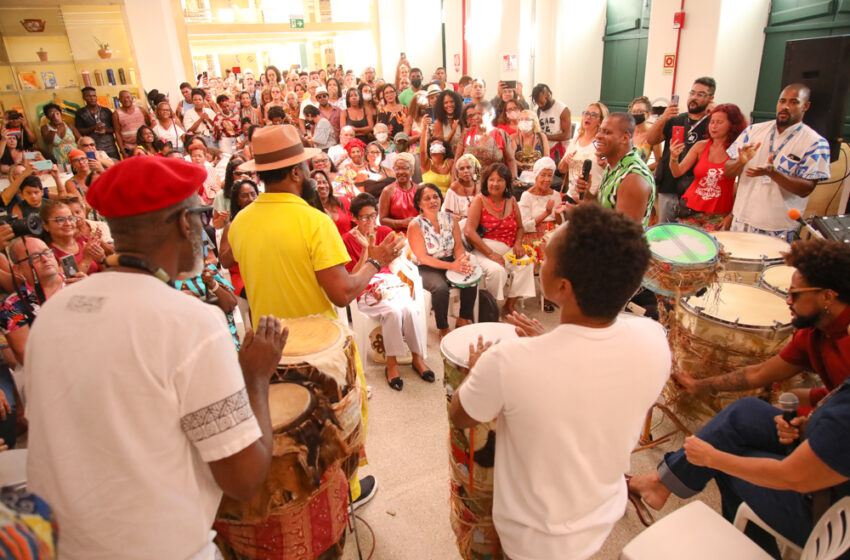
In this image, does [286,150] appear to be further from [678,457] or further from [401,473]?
[678,457]

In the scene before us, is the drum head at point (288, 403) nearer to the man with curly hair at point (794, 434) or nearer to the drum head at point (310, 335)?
the drum head at point (310, 335)

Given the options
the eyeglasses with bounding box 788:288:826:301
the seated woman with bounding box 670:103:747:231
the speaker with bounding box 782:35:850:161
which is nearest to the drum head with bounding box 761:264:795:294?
the eyeglasses with bounding box 788:288:826:301

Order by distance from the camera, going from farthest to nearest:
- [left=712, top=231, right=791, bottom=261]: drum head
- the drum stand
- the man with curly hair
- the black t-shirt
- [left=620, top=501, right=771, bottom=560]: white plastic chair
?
the black t-shirt
[left=712, top=231, right=791, bottom=261]: drum head
the drum stand
[left=620, top=501, right=771, bottom=560]: white plastic chair
the man with curly hair

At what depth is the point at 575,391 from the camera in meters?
1.22

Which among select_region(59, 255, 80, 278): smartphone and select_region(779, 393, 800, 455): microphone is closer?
select_region(779, 393, 800, 455): microphone

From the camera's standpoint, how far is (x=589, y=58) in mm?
9016

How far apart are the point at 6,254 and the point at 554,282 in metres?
3.37

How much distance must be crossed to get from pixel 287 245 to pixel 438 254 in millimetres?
2191

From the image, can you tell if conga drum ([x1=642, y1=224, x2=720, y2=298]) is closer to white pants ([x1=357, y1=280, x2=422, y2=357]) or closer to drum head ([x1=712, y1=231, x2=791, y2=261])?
drum head ([x1=712, y1=231, x2=791, y2=261])

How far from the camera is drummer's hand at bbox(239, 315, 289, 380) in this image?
1318 mm

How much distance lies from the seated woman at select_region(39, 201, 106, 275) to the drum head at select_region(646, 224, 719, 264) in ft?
11.3

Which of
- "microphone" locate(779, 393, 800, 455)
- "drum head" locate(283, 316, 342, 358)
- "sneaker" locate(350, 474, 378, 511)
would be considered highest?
"drum head" locate(283, 316, 342, 358)

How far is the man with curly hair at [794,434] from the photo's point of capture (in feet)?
4.69

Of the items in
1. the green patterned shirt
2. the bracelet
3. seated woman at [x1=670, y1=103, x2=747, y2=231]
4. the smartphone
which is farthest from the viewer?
seated woman at [x1=670, y1=103, x2=747, y2=231]
